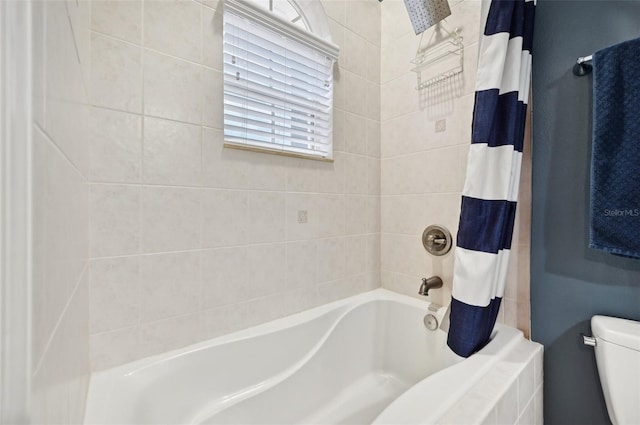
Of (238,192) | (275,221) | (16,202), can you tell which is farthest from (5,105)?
(275,221)

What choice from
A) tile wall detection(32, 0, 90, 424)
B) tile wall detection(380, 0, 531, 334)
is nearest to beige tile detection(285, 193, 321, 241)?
tile wall detection(380, 0, 531, 334)

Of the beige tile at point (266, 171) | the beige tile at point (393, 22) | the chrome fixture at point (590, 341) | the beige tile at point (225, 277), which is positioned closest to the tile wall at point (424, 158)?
the beige tile at point (393, 22)

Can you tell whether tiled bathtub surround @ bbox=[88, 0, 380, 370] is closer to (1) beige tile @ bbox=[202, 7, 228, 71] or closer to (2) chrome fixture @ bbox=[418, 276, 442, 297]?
(1) beige tile @ bbox=[202, 7, 228, 71]

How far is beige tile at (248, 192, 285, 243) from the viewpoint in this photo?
4.04 ft

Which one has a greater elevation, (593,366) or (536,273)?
(536,273)

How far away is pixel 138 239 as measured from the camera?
97 centimetres

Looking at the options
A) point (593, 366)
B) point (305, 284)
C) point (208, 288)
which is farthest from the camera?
point (305, 284)

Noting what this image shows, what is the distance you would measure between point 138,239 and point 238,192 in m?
0.40

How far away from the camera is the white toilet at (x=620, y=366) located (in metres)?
0.84

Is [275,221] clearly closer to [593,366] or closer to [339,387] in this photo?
[339,387]

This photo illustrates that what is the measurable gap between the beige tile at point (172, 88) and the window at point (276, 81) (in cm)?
12

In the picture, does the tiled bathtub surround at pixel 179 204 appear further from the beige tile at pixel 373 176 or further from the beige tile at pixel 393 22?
the beige tile at pixel 393 22

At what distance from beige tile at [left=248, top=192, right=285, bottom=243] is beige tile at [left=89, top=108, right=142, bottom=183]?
444 millimetres

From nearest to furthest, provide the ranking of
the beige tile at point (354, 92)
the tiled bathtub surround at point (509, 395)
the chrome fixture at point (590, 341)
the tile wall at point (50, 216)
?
the tile wall at point (50, 216), the tiled bathtub surround at point (509, 395), the chrome fixture at point (590, 341), the beige tile at point (354, 92)
